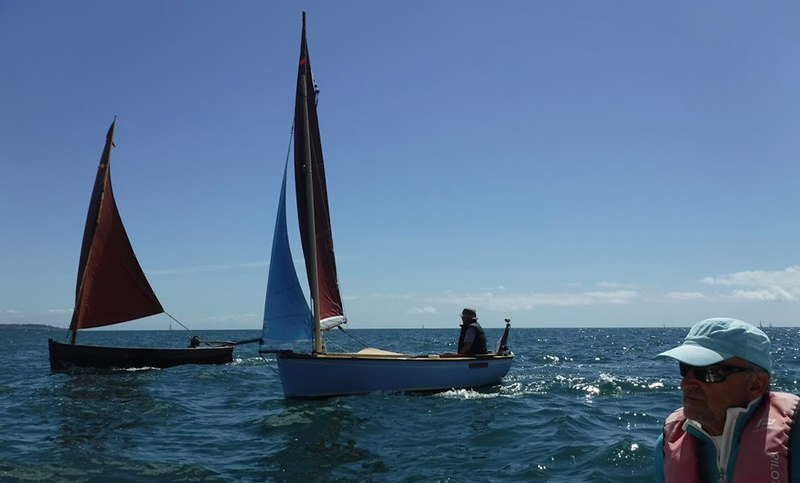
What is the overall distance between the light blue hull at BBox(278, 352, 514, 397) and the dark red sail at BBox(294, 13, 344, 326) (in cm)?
185

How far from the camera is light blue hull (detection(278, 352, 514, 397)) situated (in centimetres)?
1420

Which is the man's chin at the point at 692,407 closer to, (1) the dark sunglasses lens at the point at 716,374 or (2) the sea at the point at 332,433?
(1) the dark sunglasses lens at the point at 716,374

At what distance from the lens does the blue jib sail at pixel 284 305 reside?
48.6 feet

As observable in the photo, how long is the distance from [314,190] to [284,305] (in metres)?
3.38

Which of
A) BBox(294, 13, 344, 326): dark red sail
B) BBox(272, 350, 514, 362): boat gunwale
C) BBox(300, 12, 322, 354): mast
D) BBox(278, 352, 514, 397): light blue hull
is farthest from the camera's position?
BBox(294, 13, 344, 326): dark red sail

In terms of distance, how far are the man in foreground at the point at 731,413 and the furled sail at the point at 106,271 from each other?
85.9 feet

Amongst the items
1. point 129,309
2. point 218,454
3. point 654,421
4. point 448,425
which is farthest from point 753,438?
point 129,309

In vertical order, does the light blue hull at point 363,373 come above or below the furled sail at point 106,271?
below

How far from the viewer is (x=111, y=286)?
25219mm

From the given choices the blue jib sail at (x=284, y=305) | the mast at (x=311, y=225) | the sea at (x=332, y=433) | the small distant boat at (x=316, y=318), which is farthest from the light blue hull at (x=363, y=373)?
the blue jib sail at (x=284, y=305)

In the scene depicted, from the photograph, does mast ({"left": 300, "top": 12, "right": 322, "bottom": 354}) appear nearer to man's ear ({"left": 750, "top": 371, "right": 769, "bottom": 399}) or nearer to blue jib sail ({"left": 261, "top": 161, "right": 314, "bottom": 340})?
blue jib sail ({"left": 261, "top": 161, "right": 314, "bottom": 340})

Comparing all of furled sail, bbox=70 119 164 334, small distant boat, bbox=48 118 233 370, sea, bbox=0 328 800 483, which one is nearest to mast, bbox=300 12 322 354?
sea, bbox=0 328 800 483

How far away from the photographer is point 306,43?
16.5 m

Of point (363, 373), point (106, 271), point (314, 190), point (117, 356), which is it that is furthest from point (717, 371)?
point (106, 271)
